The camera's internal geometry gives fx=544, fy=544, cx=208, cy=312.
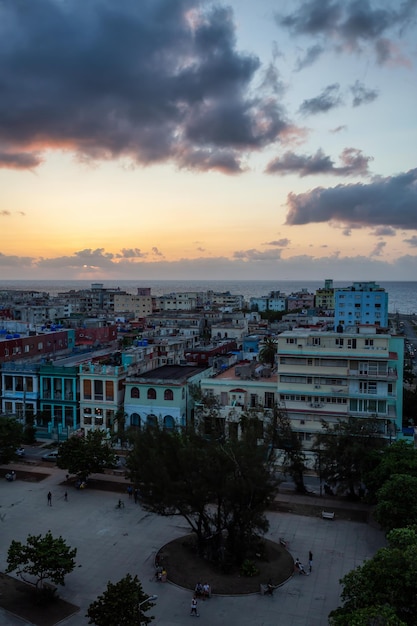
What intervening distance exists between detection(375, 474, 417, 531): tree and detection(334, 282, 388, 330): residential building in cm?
9240

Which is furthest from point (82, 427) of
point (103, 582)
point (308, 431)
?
point (103, 582)

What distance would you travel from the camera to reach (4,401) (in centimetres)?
6178

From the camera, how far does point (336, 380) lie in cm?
4847

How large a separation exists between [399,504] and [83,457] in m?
24.2

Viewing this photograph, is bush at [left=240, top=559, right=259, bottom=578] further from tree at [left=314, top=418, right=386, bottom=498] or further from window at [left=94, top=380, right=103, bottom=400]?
window at [left=94, top=380, right=103, bottom=400]

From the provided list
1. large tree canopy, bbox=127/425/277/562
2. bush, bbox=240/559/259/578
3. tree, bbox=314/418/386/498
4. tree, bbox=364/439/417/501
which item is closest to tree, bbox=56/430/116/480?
large tree canopy, bbox=127/425/277/562

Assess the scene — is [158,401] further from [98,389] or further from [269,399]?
[269,399]

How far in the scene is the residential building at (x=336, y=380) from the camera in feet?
156

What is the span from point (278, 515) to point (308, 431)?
35.3 ft

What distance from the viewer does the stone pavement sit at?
27.4m

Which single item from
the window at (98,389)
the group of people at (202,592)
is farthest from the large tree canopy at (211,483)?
the window at (98,389)

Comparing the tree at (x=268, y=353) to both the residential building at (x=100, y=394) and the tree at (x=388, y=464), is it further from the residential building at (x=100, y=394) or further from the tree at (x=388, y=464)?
the tree at (x=388, y=464)

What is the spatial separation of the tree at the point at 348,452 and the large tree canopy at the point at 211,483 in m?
9.04

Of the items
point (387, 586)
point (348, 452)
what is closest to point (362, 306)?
point (348, 452)
